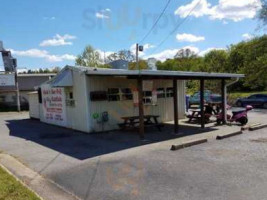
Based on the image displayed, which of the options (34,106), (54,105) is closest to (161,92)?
(54,105)

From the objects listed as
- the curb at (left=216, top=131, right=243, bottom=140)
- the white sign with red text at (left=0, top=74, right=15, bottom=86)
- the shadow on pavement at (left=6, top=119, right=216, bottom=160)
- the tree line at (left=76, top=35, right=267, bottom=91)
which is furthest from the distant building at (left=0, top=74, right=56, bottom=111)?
the curb at (left=216, top=131, right=243, bottom=140)

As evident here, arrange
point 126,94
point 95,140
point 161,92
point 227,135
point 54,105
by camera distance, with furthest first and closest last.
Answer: point 54,105, point 161,92, point 126,94, point 95,140, point 227,135

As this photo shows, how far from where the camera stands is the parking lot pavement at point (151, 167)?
5664 mm

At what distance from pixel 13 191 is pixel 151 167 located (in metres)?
3.13

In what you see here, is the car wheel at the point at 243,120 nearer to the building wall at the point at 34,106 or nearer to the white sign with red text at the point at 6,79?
the building wall at the point at 34,106

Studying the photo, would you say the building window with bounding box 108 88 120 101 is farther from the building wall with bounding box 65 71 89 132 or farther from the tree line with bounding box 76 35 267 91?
the tree line with bounding box 76 35 267 91

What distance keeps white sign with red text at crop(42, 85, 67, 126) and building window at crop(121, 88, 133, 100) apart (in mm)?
3147

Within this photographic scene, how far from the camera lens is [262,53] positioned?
32844 millimetres

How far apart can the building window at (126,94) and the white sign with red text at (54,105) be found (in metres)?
3.15

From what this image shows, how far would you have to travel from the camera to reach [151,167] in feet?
24.3

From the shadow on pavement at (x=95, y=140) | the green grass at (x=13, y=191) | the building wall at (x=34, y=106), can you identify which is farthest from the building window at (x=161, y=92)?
the green grass at (x=13, y=191)

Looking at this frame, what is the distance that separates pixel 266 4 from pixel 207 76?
22845 millimetres

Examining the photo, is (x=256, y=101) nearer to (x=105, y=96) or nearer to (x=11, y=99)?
(x=105, y=96)

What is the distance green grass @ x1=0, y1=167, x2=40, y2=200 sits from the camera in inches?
212
